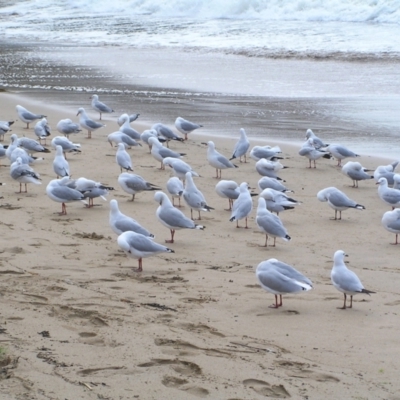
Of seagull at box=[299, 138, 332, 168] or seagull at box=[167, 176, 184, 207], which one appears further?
seagull at box=[299, 138, 332, 168]

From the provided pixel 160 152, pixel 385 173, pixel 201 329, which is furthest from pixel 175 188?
pixel 201 329

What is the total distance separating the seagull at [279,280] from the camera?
724 cm

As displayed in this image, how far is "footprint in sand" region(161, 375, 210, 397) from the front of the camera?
205 inches

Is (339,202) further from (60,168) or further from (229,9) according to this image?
(229,9)

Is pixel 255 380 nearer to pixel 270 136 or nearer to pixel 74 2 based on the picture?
pixel 270 136

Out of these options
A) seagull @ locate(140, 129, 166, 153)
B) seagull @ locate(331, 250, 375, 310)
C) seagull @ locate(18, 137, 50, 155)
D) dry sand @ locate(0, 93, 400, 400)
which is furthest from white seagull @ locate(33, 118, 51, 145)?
seagull @ locate(331, 250, 375, 310)

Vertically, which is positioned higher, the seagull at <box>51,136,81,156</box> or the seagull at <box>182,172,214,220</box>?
the seagull at <box>51,136,81,156</box>

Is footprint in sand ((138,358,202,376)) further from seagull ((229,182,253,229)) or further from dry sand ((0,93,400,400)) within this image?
seagull ((229,182,253,229))

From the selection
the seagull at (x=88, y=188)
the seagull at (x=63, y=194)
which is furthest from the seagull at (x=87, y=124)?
the seagull at (x=63, y=194)

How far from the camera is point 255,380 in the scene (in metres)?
5.44

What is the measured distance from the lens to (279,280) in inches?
286

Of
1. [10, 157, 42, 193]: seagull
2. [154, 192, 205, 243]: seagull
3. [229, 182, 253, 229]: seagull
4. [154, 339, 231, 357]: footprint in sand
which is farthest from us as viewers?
[10, 157, 42, 193]: seagull

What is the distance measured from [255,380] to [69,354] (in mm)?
1231

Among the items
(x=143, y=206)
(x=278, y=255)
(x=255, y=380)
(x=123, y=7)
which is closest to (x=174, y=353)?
(x=255, y=380)
